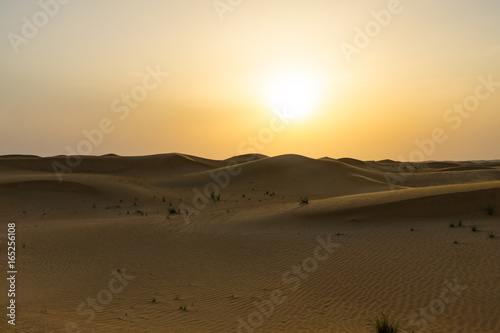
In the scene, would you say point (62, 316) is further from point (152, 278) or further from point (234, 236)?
point (234, 236)

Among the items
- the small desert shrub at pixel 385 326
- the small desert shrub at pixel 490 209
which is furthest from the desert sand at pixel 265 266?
the small desert shrub at pixel 385 326

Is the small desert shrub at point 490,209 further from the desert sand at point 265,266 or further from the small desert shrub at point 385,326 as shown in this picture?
the small desert shrub at point 385,326

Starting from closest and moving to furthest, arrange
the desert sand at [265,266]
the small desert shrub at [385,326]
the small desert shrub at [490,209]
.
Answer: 1. the small desert shrub at [385,326]
2. the desert sand at [265,266]
3. the small desert shrub at [490,209]

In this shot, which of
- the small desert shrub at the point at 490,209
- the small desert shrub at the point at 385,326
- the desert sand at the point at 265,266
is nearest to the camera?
the small desert shrub at the point at 385,326

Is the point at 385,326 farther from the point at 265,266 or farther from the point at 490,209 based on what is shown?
the point at 490,209

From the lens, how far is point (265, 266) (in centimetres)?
1149

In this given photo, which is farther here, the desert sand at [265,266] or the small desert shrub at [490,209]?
the small desert shrub at [490,209]

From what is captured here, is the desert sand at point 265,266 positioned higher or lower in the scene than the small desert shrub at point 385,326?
higher

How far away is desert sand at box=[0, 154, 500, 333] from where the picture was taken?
7957 millimetres

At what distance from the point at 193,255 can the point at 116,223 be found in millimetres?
5539

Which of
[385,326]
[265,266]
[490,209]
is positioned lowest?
[385,326]

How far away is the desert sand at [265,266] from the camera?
26.1 ft

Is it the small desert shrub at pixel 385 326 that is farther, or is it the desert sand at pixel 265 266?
the desert sand at pixel 265 266

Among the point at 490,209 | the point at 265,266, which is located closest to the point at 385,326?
the point at 265,266
